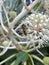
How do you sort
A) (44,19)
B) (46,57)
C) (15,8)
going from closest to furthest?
(44,19), (46,57), (15,8)

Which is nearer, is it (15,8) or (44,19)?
(44,19)

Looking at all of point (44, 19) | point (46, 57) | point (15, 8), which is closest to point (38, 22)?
point (44, 19)

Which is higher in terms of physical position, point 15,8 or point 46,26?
point 15,8

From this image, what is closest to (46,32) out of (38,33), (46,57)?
(38,33)

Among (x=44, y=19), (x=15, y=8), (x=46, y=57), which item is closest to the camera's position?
(x=44, y=19)

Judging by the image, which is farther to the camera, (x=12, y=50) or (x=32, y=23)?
(x=12, y=50)

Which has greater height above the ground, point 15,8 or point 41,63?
point 15,8

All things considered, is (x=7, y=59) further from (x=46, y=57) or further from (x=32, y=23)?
(x=32, y=23)

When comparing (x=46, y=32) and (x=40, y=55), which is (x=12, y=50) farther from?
(x=46, y=32)

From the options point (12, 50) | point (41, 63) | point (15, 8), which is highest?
point (15, 8)
